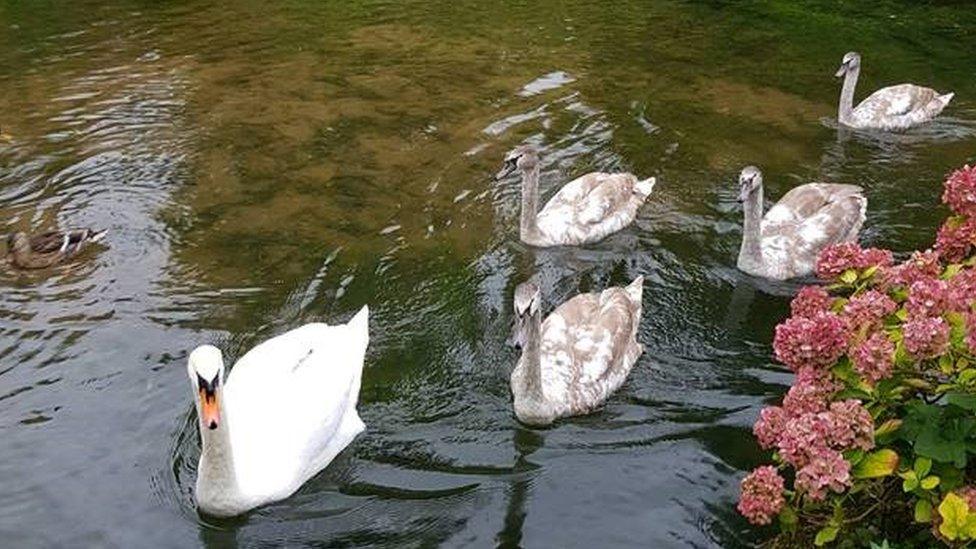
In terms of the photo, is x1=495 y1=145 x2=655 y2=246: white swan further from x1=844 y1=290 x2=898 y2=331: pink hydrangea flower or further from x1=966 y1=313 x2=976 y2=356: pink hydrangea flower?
x1=966 y1=313 x2=976 y2=356: pink hydrangea flower

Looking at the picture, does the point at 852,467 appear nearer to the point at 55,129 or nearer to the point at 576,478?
the point at 576,478

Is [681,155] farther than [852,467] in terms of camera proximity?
Yes

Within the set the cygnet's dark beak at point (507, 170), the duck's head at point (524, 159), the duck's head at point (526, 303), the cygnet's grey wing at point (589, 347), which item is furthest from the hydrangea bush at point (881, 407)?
the cygnet's dark beak at point (507, 170)

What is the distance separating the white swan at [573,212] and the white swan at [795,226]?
1.25 metres

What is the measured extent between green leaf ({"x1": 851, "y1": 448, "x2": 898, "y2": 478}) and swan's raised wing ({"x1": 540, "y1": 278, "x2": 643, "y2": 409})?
9.98 feet

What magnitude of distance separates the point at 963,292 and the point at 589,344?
3590 mm

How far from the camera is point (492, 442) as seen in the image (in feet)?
24.3

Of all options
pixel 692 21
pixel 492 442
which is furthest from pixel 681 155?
pixel 692 21

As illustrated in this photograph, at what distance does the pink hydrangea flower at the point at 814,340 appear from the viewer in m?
4.95

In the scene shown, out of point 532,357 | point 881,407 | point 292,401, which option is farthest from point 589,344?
point 881,407

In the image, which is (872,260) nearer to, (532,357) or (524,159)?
(532,357)

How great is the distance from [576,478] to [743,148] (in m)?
6.75

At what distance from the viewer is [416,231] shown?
1051 cm

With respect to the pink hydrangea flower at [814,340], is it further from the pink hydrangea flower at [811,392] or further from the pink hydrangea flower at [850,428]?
the pink hydrangea flower at [850,428]
